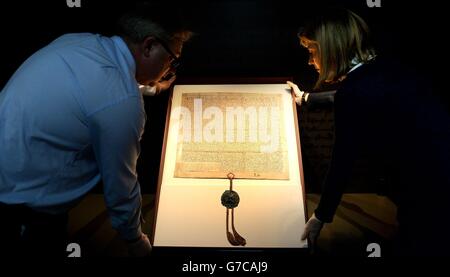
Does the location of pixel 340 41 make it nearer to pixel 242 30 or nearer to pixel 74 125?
pixel 242 30

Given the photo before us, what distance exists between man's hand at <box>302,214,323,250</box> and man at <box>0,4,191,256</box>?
30.9 inches

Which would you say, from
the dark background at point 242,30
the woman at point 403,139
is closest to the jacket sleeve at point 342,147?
the woman at point 403,139

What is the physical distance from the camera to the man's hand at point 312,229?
59.2 inches

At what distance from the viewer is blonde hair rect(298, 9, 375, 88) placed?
137cm

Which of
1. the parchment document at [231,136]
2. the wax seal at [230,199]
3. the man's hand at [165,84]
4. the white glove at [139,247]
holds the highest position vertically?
the man's hand at [165,84]

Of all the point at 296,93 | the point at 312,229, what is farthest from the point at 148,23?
the point at 312,229

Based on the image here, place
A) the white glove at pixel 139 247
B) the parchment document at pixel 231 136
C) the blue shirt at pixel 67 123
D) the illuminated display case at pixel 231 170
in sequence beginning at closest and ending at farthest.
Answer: the blue shirt at pixel 67 123 → the white glove at pixel 139 247 → the illuminated display case at pixel 231 170 → the parchment document at pixel 231 136

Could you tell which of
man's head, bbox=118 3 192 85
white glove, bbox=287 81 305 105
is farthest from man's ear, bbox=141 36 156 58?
white glove, bbox=287 81 305 105

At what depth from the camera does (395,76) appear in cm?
117

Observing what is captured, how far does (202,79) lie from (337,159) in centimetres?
95

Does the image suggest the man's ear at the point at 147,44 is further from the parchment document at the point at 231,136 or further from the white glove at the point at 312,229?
the white glove at the point at 312,229

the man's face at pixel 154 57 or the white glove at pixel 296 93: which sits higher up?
the man's face at pixel 154 57

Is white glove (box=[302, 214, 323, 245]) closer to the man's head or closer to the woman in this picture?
the woman
